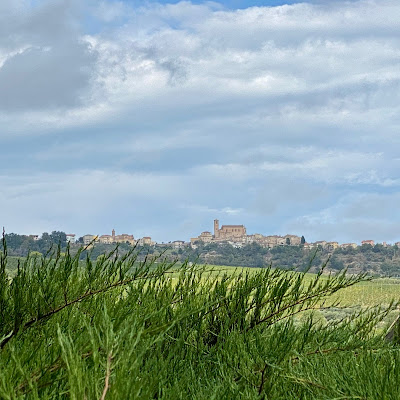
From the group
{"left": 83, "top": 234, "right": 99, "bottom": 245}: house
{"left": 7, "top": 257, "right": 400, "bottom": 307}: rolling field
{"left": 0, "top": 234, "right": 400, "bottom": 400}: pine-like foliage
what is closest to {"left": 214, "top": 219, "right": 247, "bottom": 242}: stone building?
{"left": 83, "top": 234, "right": 99, "bottom": 245}: house

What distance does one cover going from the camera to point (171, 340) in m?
3.49

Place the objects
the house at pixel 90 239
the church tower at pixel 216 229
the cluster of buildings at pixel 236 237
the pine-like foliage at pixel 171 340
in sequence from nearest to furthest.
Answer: the pine-like foliage at pixel 171 340 → the house at pixel 90 239 → the cluster of buildings at pixel 236 237 → the church tower at pixel 216 229

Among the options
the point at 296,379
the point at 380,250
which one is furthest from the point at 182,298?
the point at 380,250

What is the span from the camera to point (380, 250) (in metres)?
83.4

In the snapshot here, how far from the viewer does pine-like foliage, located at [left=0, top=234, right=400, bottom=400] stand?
1511 mm

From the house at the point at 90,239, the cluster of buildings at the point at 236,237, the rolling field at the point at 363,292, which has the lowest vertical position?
the rolling field at the point at 363,292

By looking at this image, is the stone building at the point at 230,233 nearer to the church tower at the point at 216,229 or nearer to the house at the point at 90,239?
the church tower at the point at 216,229

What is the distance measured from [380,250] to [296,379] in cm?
8552

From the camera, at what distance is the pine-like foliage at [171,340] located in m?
1.51

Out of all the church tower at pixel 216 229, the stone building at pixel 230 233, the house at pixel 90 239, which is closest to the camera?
the house at pixel 90 239

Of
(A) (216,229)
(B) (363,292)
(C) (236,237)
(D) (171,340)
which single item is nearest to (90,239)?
(C) (236,237)

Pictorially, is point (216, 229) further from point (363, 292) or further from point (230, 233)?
point (363, 292)

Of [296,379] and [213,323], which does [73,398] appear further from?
[213,323]

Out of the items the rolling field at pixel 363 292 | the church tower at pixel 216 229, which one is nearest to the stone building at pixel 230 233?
the church tower at pixel 216 229
